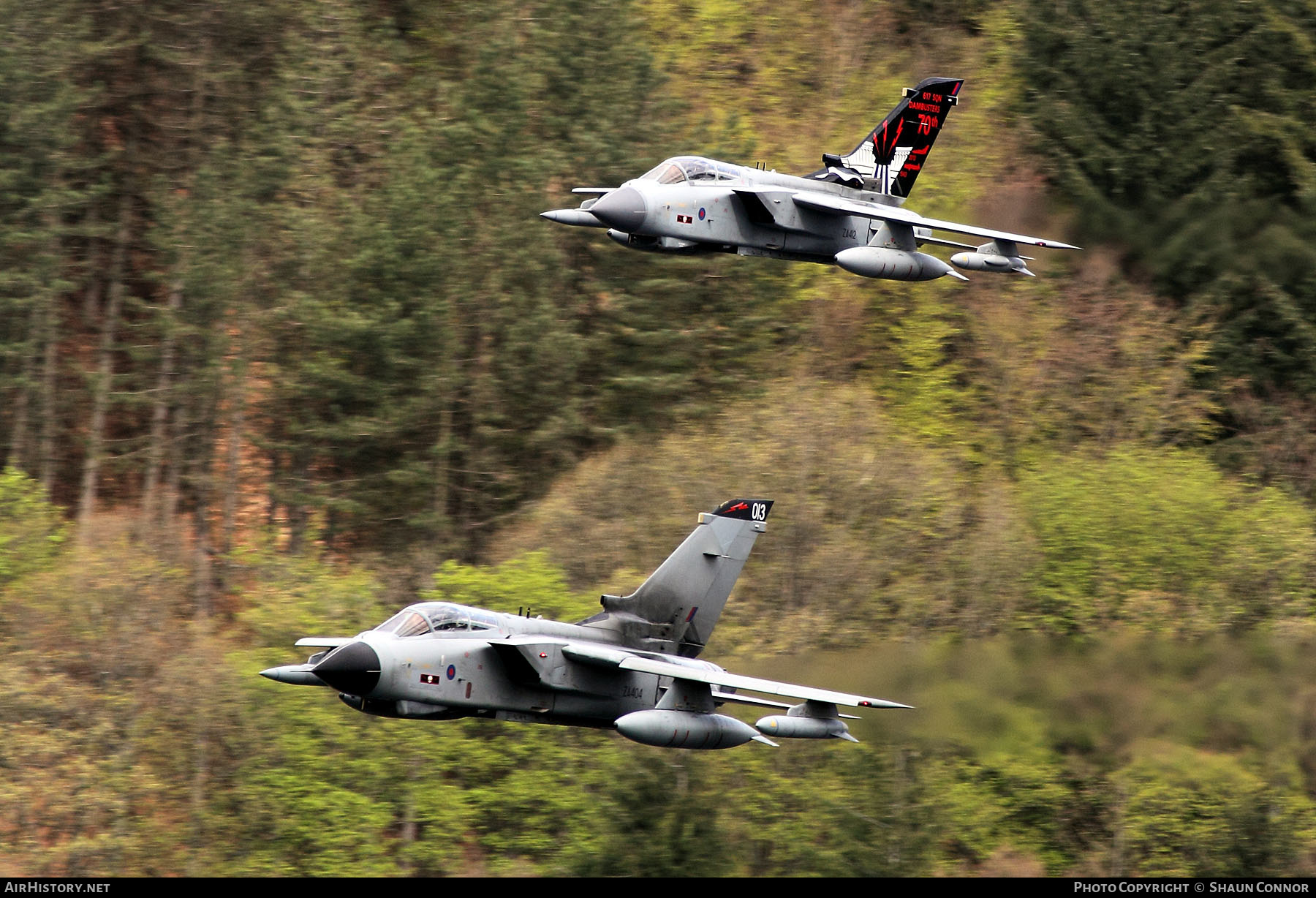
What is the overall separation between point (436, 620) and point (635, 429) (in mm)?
22257

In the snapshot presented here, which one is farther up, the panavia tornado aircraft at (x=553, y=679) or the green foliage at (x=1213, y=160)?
the green foliage at (x=1213, y=160)

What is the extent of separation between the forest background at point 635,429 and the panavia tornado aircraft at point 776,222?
8.03 m

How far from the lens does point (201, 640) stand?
43.5m

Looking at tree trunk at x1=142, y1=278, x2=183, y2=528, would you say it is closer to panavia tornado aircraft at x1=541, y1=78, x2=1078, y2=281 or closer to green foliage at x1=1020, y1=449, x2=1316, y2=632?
panavia tornado aircraft at x1=541, y1=78, x2=1078, y2=281

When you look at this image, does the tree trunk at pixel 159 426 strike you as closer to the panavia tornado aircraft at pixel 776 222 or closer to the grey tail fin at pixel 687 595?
the panavia tornado aircraft at pixel 776 222

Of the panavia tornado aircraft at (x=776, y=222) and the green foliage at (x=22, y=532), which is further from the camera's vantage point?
the green foliage at (x=22, y=532)

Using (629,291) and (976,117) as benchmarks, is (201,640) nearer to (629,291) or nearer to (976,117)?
(629,291)

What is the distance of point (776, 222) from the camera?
107 feet

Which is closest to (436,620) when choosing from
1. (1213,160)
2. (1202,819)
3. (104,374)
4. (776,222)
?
(776,222)

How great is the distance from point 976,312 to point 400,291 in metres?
18.1

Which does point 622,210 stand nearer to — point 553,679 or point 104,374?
point 553,679

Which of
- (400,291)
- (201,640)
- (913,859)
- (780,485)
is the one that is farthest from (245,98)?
(913,859)

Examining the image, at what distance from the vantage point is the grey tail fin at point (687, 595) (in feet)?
99.1

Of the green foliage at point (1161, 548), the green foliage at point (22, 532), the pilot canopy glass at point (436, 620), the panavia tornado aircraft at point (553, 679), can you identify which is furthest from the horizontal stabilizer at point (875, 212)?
the green foliage at point (22, 532)
